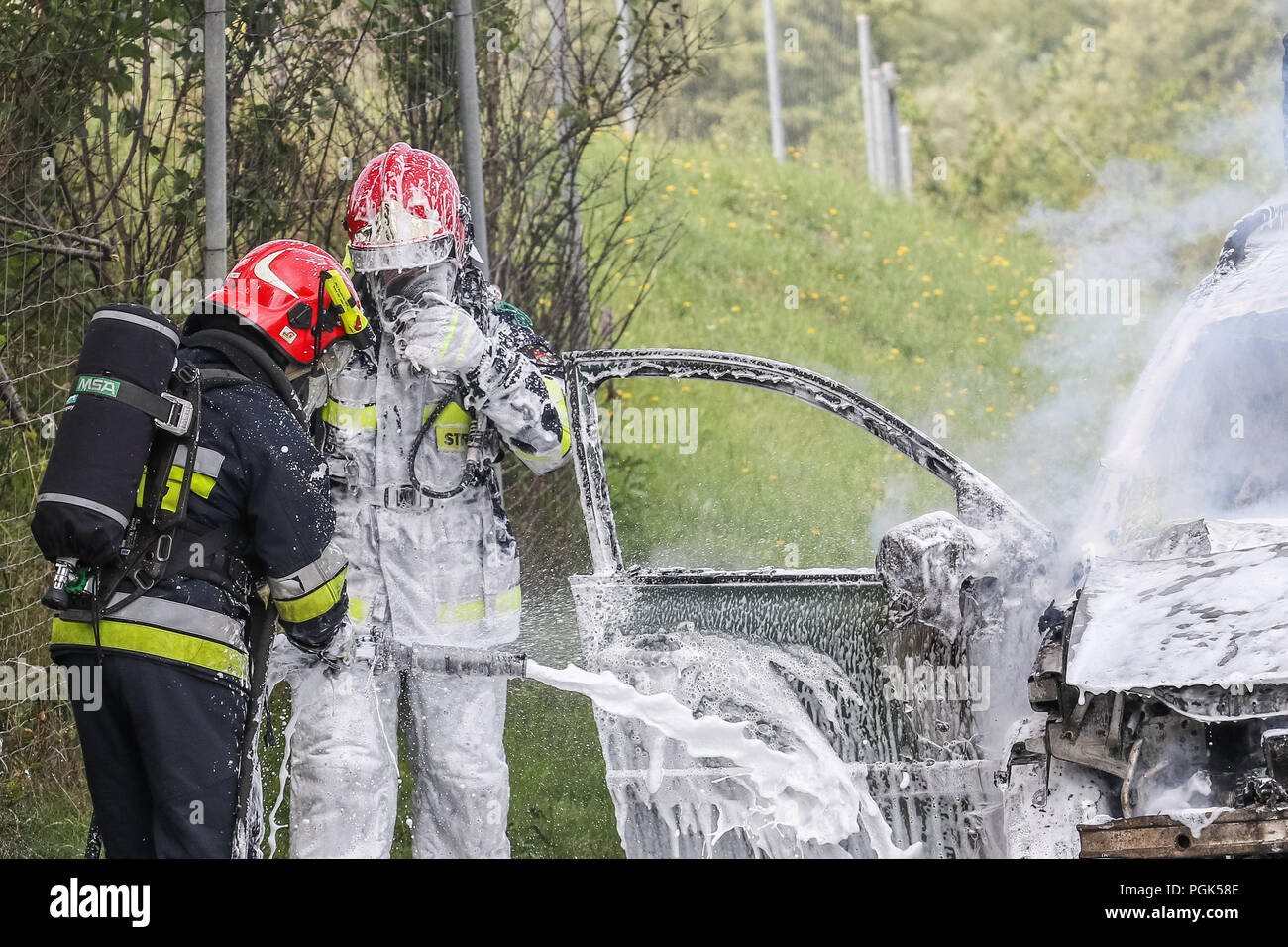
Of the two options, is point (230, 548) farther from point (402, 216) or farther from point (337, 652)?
point (402, 216)

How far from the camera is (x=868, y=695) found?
409 cm

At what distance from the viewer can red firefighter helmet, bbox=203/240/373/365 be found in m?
3.70

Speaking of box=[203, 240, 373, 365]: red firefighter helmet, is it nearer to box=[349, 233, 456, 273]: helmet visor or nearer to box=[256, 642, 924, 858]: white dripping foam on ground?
box=[349, 233, 456, 273]: helmet visor

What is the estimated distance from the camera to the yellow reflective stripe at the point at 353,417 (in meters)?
4.28

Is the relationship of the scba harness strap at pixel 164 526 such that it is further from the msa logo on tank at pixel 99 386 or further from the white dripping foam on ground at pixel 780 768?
the white dripping foam on ground at pixel 780 768

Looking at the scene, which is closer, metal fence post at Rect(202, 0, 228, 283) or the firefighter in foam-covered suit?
the firefighter in foam-covered suit

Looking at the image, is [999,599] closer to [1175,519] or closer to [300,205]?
[1175,519]

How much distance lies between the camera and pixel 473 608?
14.3ft

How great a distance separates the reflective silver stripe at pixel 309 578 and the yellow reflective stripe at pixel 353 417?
29.4 inches

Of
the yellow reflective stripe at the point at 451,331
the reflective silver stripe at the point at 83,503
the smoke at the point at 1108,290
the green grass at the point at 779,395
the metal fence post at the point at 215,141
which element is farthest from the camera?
the smoke at the point at 1108,290

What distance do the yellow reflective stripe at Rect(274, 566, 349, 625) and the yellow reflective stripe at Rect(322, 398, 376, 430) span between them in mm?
754
